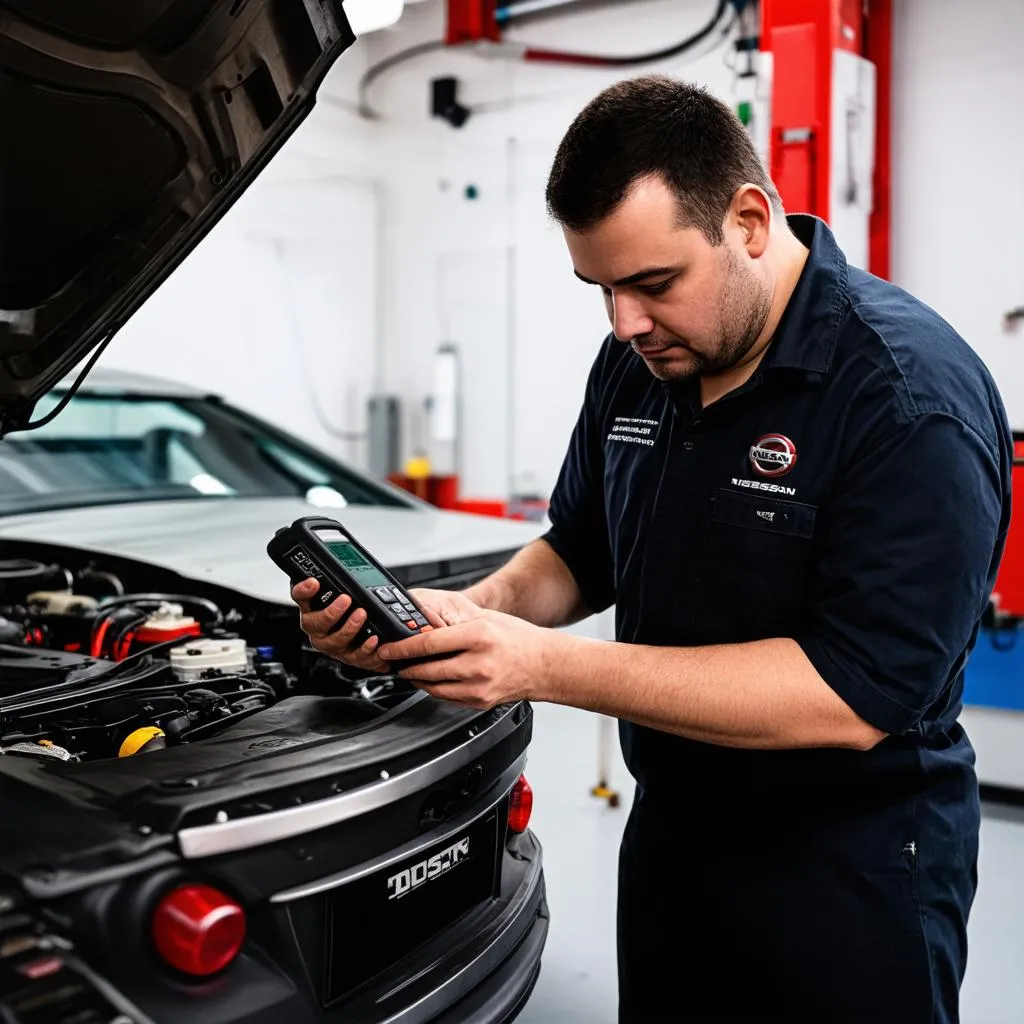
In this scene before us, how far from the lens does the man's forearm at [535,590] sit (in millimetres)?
1619

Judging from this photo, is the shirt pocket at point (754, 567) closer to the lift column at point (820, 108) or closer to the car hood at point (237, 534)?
the car hood at point (237, 534)

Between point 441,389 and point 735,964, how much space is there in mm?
5041

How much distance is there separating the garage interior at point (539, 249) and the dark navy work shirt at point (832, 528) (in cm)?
135

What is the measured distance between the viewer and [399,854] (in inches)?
50.2

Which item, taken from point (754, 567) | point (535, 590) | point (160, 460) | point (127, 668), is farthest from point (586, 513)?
point (160, 460)

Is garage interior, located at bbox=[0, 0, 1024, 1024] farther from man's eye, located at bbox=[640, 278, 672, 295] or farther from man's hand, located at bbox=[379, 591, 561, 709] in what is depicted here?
man's eye, located at bbox=[640, 278, 672, 295]

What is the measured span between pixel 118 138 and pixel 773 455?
3.19ft

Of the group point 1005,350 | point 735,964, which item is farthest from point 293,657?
point 1005,350

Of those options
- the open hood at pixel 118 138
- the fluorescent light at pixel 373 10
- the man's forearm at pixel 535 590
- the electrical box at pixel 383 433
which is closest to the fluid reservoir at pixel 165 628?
the open hood at pixel 118 138

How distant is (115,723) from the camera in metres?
1.55

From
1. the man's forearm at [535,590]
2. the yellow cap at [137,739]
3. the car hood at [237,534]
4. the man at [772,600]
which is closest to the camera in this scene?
the man at [772,600]

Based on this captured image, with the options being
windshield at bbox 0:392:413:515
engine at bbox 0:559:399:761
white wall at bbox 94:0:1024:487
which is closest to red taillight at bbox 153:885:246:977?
engine at bbox 0:559:399:761

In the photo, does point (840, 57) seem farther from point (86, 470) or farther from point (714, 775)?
point (714, 775)

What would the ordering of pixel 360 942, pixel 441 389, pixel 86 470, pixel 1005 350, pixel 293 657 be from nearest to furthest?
pixel 360 942 < pixel 293 657 < pixel 86 470 < pixel 1005 350 < pixel 441 389
